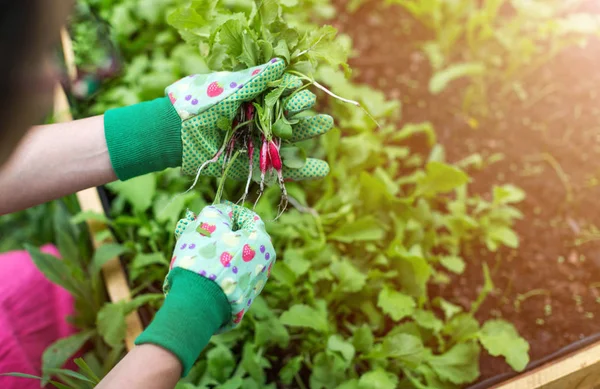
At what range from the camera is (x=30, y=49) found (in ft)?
1.58

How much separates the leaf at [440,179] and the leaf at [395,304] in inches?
10.8

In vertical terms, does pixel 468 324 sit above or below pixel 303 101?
below

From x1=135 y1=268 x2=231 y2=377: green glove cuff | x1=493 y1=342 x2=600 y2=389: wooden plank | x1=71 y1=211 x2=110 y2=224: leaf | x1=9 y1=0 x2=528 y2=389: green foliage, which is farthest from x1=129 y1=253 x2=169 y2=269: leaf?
x1=493 y1=342 x2=600 y2=389: wooden plank

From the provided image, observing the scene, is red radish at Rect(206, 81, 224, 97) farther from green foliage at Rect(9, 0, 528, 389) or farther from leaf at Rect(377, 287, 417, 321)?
leaf at Rect(377, 287, 417, 321)

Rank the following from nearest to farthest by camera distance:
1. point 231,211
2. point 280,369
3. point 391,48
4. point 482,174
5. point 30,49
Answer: point 30,49
point 231,211
point 280,369
point 482,174
point 391,48

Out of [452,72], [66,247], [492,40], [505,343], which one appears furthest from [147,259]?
[492,40]

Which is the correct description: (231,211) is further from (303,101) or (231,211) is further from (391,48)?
(391,48)

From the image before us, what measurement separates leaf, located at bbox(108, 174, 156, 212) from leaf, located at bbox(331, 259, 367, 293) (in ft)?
1.34

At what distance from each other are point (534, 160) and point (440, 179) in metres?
0.35

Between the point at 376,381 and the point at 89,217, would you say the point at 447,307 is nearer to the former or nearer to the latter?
the point at 376,381

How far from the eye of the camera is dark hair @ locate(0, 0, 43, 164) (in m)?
0.46

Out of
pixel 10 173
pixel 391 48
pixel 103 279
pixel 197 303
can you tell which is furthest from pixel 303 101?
pixel 391 48

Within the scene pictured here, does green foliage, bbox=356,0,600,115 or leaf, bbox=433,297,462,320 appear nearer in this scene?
leaf, bbox=433,297,462,320

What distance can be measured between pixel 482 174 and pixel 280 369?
0.71m
